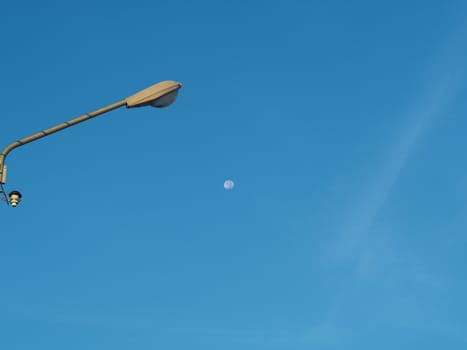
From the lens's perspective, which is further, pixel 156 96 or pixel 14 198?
pixel 156 96

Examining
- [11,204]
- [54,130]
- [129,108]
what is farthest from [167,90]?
[11,204]

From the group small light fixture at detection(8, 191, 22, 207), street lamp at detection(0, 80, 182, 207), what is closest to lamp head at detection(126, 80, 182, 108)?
street lamp at detection(0, 80, 182, 207)

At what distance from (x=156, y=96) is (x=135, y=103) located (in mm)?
524

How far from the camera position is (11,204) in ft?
83.4

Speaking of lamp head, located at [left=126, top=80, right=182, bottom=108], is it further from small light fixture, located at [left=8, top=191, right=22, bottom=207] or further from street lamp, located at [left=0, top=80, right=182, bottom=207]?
small light fixture, located at [left=8, top=191, right=22, bottom=207]

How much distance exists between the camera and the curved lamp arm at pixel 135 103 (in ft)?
84.7

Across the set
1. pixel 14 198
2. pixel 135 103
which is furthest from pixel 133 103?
pixel 14 198

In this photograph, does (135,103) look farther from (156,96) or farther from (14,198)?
(14,198)

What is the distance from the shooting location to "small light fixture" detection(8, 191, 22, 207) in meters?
25.4

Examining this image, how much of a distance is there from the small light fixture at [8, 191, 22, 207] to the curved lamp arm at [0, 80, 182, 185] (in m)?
0.50

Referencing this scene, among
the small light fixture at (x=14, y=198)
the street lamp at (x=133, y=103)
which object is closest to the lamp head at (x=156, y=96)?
the street lamp at (x=133, y=103)

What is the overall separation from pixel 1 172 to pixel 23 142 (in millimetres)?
881

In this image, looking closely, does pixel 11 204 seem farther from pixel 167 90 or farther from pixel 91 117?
pixel 167 90

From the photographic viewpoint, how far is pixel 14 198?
2553 centimetres
